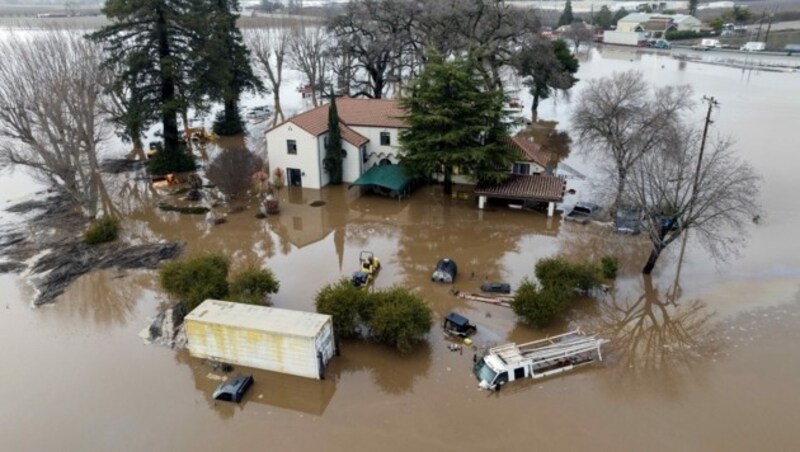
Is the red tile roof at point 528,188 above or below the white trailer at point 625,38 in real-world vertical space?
below

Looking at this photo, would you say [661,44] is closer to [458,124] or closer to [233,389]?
[458,124]

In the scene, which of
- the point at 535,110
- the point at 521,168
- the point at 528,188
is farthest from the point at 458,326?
the point at 535,110

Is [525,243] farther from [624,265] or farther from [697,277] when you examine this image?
[697,277]

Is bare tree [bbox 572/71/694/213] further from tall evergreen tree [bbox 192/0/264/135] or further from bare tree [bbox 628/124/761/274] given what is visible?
tall evergreen tree [bbox 192/0/264/135]

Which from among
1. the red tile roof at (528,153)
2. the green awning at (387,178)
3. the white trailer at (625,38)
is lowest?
the green awning at (387,178)

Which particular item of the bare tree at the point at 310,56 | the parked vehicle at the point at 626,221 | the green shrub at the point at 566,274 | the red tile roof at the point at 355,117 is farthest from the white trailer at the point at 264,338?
the bare tree at the point at 310,56

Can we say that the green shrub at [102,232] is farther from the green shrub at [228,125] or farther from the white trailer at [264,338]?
the green shrub at [228,125]

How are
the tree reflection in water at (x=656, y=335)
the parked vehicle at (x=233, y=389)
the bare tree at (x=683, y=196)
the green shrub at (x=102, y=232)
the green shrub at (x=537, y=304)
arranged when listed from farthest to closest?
1. the green shrub at (x=102, y=232)
2. the bare tree at (x=683, y=196)
3. the green shrub at (x=537, y=304)
4. the tree reflection in water at (x=656, y=335)
5. the parked vehicle at (x=233, y=389)
